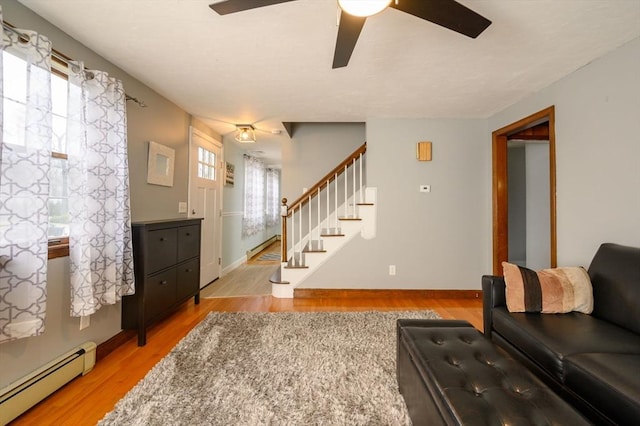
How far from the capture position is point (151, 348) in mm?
2057

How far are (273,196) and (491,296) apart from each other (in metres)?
6.39

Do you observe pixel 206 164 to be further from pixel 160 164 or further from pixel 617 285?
pixel 617 285

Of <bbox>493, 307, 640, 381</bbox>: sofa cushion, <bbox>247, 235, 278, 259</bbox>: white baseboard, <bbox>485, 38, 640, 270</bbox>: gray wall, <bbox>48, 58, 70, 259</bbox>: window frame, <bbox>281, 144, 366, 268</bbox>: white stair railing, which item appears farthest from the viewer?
<bbox>247, 235, 278, 259</bbox>: white baseboard

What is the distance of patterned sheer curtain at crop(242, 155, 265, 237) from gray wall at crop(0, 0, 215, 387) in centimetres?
217

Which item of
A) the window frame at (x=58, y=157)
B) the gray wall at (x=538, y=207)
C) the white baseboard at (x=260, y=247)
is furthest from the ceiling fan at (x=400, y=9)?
the white baseboard at (x=260, y=247)

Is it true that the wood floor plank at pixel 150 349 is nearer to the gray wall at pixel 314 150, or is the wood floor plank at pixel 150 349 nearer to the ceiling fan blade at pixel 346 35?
the gray wall at pixel 314 150

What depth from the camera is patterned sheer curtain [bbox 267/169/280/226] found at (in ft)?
23.5

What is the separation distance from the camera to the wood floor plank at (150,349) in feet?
4.68

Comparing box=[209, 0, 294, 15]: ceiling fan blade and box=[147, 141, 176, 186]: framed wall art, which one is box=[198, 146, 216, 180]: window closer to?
box=[147, 141, 176, 186]: framed wall art

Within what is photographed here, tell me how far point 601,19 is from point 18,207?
349cm

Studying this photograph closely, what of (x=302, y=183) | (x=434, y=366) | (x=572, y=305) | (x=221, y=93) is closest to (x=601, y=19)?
(x=572, y=305)

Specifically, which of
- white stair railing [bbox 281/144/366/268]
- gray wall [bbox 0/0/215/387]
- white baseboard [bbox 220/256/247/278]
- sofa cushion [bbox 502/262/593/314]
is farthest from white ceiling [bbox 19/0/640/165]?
white baseboard [bbox 220/256/247/278]

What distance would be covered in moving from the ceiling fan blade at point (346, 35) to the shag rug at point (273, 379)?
2.03m

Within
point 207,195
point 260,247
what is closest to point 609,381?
point 207,195
